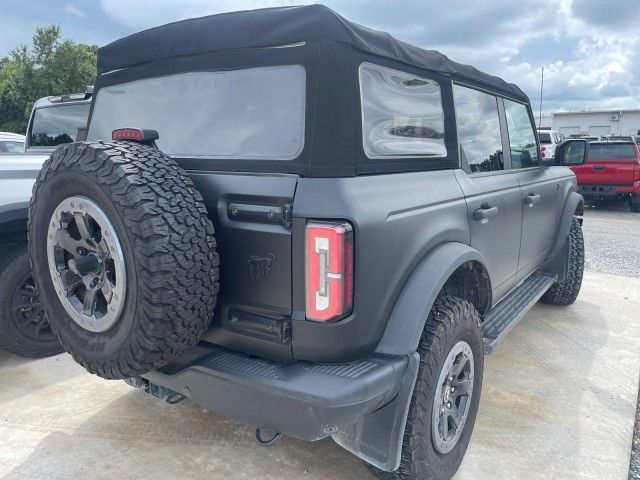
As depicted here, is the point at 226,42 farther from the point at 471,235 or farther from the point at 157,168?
the point at 471,235

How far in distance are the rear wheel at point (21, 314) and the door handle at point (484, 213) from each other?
2.90 meters

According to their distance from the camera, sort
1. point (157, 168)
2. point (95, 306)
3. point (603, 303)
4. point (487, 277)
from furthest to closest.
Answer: point (603, 303)
point (487, 277)
point (95, 306)
point (157, 168)

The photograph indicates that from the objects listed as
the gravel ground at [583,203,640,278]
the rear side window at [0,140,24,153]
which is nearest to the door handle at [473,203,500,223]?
the gravel ground at [583,203,640,278]

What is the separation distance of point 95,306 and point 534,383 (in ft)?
9.01

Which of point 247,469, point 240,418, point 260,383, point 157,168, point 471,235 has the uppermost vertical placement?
point 157,168

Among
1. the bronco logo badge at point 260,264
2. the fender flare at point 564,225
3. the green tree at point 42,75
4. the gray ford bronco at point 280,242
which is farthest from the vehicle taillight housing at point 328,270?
the green tree at point 42,75

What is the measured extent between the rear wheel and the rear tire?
167 inches

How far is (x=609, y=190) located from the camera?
1206cm

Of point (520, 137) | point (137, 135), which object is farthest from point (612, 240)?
point (137, 135)

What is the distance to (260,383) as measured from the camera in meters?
1.85

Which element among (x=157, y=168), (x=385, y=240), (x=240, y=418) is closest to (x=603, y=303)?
(x=385, y=240)

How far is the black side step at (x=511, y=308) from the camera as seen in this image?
2.95 meters

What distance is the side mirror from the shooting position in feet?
14.1

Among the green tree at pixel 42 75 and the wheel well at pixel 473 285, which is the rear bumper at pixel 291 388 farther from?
the green tree at pixel 42 75
